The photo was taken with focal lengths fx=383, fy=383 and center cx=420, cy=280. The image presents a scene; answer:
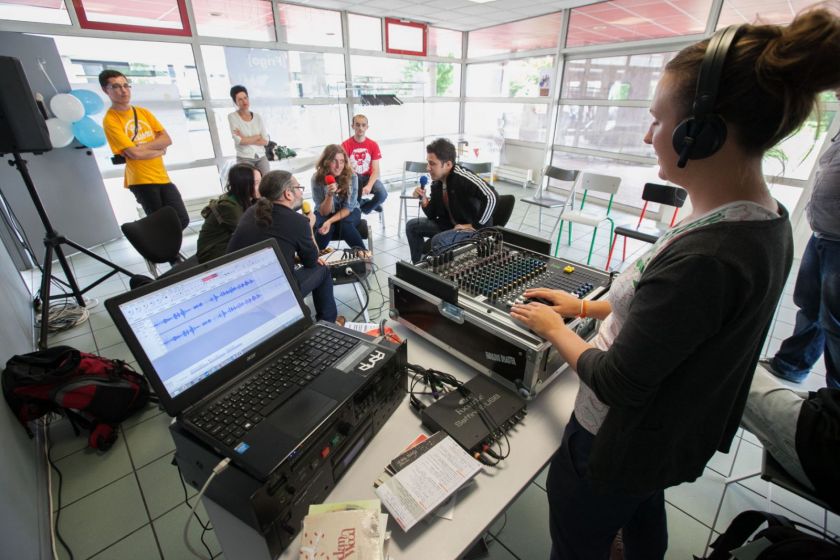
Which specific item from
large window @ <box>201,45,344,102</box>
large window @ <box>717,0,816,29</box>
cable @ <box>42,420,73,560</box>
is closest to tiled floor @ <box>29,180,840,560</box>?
cable @ <box>42,420,73,560</box>

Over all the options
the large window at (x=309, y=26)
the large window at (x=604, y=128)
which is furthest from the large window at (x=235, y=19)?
the large window at (x=604, y=128)

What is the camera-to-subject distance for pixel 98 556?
57.7 inches

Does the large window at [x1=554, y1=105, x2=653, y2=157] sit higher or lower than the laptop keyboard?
higher

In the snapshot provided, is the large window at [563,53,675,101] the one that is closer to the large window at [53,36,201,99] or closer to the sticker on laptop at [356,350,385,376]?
the large window at [53,36,201,99]

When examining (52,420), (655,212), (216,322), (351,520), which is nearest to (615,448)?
(351,520)

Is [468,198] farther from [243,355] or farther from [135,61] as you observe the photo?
[135,61]

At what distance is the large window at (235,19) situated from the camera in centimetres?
456

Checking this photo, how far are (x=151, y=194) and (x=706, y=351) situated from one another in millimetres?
4314

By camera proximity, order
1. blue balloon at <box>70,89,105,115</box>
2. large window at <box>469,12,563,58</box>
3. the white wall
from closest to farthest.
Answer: the white wall → blue balloon at <box>70,89,105,115</box> → large window at <box>469,12,563,58</box>

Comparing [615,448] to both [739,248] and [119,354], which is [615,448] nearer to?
[739,248]

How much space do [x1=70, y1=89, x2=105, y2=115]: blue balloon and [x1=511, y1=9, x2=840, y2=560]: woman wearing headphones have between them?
5.01 meters

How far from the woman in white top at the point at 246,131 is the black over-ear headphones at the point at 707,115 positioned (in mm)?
4400

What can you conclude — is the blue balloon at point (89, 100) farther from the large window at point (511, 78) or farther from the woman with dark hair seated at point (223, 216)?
the large window at point (511, 78)

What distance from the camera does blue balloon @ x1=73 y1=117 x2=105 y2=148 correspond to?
377 cm
